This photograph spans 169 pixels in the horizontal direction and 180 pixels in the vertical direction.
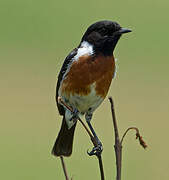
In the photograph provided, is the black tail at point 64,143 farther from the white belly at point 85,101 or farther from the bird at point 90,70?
the white belly at point 85,101

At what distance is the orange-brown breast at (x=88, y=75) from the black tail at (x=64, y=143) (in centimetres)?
57

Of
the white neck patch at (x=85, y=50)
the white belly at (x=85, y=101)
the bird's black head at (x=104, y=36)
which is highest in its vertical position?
the bird's black head at (x=104, y=36)

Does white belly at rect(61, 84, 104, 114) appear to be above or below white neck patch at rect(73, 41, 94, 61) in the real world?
below

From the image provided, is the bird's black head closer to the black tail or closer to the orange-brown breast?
the orange-brown breast

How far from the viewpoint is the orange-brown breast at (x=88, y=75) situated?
453 cm

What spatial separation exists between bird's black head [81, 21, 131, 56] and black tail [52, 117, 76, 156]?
0.82m

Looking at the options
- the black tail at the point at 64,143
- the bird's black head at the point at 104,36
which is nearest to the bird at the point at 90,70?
the bird's black head at the point at 104,36

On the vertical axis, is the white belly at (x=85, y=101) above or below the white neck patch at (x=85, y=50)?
below

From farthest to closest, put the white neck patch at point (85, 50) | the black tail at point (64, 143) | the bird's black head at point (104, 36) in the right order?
1. the black tail at point (64, 143)
2. the white neck patch at point (85, 50)
3. the bird's black head at point (104, 36)

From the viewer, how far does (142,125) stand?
323 inches

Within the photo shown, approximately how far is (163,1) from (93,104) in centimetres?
864

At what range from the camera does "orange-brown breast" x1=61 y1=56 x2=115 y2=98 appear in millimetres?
4531

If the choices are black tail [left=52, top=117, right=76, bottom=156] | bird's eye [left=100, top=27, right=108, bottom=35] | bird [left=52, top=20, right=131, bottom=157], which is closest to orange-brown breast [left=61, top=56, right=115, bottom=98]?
bird [left=52, top=20, right=131, bottom=157]

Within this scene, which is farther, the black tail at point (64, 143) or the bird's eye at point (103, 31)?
the black tail at point (64, 143)
